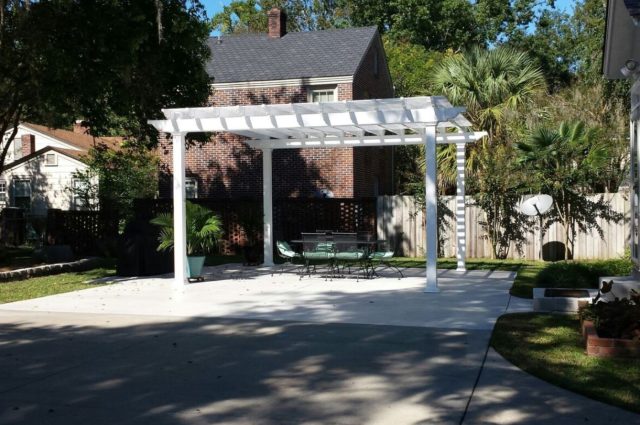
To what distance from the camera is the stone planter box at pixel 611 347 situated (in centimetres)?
696

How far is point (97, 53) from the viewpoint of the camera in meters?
14.4

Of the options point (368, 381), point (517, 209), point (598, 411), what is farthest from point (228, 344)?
point (517, 209)

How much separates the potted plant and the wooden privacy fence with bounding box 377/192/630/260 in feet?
24.9

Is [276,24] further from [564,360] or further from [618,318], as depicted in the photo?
[564,360]

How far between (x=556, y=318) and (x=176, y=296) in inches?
248

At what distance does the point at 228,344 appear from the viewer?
8.16m

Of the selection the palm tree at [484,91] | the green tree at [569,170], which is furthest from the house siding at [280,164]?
the green tree at [569,170]

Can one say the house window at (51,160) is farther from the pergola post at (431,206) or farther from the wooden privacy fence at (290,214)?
the pergola post at (431,206)

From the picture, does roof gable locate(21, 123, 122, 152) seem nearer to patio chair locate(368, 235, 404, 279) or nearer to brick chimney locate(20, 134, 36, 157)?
brick chimney locate(20, 134, 36, 157)

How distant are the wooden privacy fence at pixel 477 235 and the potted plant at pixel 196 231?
7597 millimetres

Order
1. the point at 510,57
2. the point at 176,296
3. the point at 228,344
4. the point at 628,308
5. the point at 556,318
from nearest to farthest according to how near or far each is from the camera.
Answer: the point at 628,308 → the point at 228,344 → the point at 556,318 → the point at 176,296 → the point at 510,57

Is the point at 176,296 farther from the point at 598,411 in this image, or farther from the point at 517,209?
the point at 517,209

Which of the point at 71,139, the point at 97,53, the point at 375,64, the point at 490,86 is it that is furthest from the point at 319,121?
the point at 71,139

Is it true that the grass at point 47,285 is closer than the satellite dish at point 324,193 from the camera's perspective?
Yes
